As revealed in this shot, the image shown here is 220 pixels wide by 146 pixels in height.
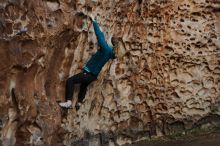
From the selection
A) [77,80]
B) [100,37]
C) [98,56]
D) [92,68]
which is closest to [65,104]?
[77,80]

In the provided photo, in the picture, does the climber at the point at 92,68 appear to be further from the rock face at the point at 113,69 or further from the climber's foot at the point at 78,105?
the climber's foot at the point at 78,105

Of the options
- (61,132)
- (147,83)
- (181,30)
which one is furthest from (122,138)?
(181,30)

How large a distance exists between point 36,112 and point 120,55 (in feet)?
6.88

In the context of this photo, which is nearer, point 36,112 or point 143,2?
point 36,112

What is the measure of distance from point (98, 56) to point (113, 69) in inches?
41.8

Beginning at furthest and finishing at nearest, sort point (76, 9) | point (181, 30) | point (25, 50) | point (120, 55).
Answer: point (181, 30)
point (120, 55)
point (76, 9)
point (25, 50)

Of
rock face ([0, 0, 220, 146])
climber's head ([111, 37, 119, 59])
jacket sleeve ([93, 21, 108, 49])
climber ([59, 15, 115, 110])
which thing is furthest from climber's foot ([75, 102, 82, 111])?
climber's head ([111, 37, 119, 59])

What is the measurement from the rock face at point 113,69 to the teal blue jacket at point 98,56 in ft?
0.86

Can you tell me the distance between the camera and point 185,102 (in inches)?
369

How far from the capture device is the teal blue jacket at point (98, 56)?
Answer: 7465 millimetres

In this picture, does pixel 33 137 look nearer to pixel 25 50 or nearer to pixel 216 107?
pixel 25 50

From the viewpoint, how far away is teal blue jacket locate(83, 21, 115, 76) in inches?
294

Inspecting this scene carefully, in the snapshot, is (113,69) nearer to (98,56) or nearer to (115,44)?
(115,44)

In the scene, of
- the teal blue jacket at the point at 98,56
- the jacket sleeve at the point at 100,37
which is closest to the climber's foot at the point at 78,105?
the teal blue jacket at the point at 98,56
